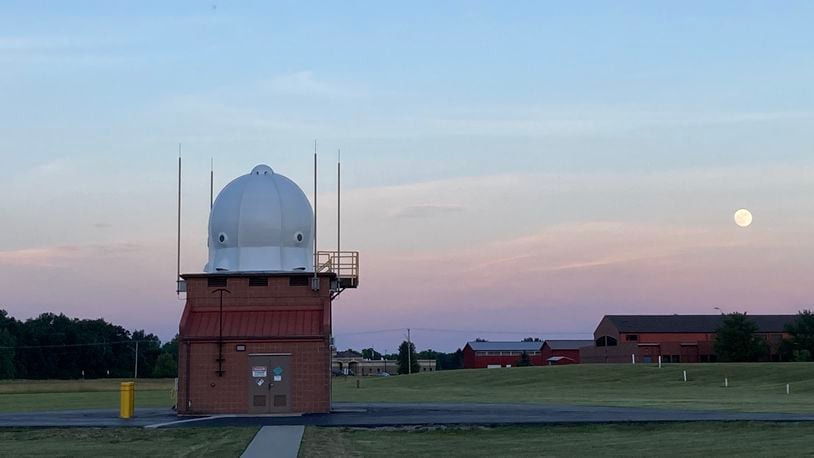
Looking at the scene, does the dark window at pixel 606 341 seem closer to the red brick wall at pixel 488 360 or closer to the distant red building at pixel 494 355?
the distant red building at pixel 494 355

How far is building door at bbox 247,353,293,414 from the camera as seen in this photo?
40156 millimetres

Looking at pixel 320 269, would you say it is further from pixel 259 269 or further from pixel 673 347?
pixel 673 347

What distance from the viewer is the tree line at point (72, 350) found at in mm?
141000

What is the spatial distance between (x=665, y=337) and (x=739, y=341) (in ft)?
49.1

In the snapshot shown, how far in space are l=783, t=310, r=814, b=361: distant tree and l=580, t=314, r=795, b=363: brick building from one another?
5.21 ft

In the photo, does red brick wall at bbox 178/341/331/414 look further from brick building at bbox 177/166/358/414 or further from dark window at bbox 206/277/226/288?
dark window at bbox 206/277/226/288

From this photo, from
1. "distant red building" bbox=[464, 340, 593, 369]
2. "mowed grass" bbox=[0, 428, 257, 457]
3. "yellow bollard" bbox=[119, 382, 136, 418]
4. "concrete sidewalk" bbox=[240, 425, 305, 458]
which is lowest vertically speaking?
"mowed grass" bbox=[0, 428, 257, 457]

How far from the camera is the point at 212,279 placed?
41.9 metres

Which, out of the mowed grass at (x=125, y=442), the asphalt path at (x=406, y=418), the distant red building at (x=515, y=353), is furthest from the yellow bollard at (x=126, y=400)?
the distant red building at (x=515, y=353)

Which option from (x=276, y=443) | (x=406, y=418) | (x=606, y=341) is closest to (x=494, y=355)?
(x=606, y=341)

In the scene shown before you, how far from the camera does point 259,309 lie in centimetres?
4166

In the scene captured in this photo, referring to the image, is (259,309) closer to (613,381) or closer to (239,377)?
(239,377)

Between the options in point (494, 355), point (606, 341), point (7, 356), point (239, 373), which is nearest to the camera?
point (239, 373)

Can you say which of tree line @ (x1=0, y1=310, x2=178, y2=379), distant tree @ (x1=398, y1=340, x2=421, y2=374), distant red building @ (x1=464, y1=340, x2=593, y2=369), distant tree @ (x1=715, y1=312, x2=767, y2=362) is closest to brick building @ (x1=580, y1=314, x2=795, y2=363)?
distant tree @ (x1=715, y1=312, x2=767, y2=362)
